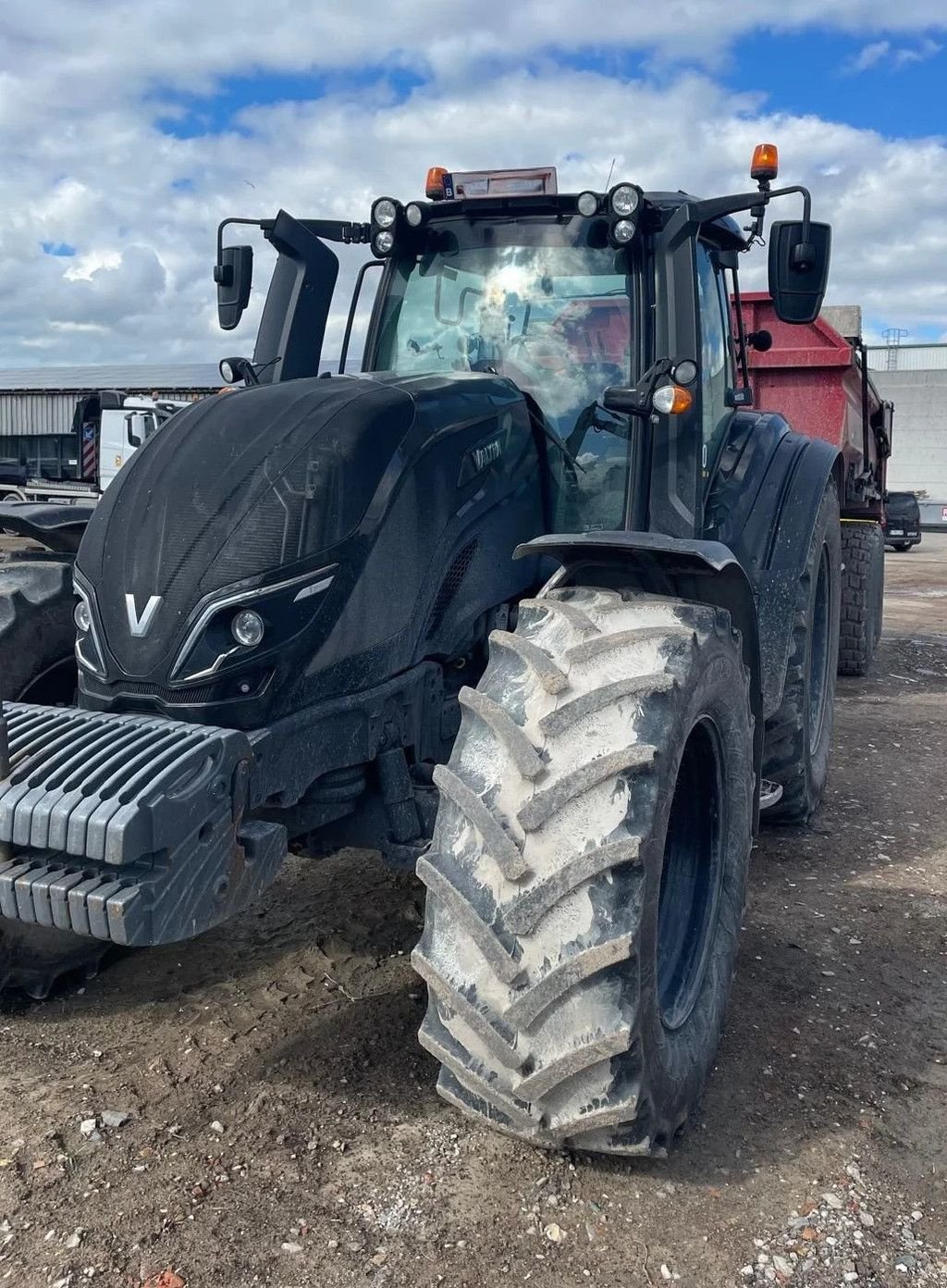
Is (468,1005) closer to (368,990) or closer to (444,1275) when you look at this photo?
(444,1275)

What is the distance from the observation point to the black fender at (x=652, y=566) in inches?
111

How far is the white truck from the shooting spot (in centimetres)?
1962

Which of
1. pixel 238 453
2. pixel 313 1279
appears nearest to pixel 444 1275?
pixel 313 1279

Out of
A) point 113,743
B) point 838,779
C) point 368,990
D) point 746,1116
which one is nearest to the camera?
point 113,743

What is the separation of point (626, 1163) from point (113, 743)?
145 cm

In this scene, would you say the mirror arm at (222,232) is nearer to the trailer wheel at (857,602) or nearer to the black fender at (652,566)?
the black fender at (652,566)

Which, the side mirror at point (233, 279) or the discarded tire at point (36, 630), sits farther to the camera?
the side mirror at point (233, 279)

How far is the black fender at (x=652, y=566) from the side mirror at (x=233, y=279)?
182 cm

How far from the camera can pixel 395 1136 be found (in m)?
2.73

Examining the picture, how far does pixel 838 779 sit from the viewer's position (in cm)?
591

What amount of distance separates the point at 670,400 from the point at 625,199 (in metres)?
0.74

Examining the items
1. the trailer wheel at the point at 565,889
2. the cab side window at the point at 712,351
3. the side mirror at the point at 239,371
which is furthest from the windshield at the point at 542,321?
the trailer wheel at the point at 565,889

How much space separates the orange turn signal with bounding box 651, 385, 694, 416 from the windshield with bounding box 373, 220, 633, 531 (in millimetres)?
362

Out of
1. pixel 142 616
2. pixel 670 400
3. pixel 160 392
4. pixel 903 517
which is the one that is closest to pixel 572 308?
pixel 670 400
